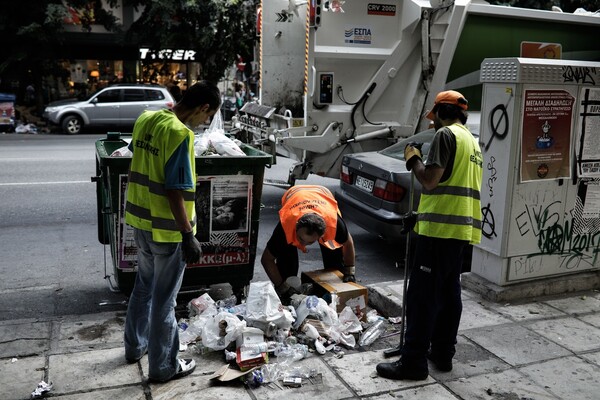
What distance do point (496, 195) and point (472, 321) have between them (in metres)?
1.01

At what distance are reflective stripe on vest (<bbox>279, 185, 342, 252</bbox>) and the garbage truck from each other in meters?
3.48

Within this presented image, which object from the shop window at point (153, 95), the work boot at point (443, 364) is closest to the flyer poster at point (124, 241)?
the work boot at point (443, 364)

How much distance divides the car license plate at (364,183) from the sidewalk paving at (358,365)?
6.42 feet

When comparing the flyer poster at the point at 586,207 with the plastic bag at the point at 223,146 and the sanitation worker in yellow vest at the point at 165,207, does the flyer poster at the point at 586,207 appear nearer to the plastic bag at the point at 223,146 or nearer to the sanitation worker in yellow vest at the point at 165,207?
the plastic bag at the point at 223,146

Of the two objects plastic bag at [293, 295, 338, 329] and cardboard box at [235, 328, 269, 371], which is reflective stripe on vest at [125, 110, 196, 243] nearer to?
cardboard box at [235, 328, 269, 371]

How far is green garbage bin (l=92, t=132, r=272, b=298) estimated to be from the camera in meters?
4.62

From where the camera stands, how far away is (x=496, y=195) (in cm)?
497

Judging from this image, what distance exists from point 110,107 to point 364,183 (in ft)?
45.2

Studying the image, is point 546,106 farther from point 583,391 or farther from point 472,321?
point 583,391

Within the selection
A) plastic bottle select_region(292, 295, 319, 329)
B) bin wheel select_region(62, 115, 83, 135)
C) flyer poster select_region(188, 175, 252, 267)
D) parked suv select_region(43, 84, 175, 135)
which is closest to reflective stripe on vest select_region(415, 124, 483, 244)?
plastic bottle select_region(292, 295, 319, 329)

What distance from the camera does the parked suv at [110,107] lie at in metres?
18.7

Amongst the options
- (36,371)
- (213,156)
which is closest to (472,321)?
(213,156)

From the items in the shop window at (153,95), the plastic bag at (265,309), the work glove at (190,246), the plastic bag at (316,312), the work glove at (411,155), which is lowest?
the plastic bag at (316,312)

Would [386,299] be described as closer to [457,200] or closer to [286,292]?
[286,292]
